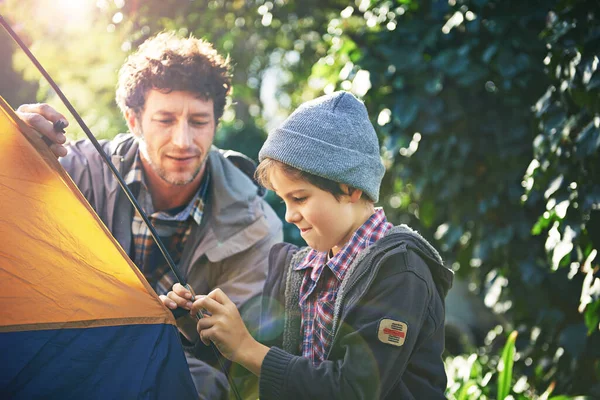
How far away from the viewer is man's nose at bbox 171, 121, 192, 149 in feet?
8.91

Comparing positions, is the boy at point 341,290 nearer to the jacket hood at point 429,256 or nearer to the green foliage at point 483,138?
the jacket hood at point 429,256

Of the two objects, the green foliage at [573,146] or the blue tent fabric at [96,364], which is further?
the green foliage at [573,146]

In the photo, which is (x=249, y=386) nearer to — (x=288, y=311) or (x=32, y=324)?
(x=288, y=311)

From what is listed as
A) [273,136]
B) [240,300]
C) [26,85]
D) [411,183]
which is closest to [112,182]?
[240,300]

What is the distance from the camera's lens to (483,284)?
12.8ft

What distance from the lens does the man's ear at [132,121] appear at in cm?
293

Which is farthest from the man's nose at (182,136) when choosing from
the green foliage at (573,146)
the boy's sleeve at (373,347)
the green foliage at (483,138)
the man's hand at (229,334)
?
the green foliage at (573,146)

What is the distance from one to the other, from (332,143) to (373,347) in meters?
0.62

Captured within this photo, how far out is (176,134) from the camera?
2736 mm

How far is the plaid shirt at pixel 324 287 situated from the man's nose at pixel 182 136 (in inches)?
31.7

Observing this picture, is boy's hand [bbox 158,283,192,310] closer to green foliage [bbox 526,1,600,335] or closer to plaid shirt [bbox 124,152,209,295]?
plaid shirt [bbox 124,152,209,295]

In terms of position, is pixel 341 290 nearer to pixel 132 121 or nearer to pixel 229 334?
pixel 229 334

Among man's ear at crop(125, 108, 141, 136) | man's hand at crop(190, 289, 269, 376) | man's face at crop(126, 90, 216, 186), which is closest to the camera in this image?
man's hand at crop(190, 289, 269, 376)

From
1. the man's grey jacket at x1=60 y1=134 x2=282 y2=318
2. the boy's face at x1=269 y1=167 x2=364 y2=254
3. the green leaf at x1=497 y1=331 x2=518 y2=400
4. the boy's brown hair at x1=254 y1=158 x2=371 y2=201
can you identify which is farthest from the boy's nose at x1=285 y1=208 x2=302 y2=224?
the green leaf at x1=497 y1=331 x2=518 y2=400
